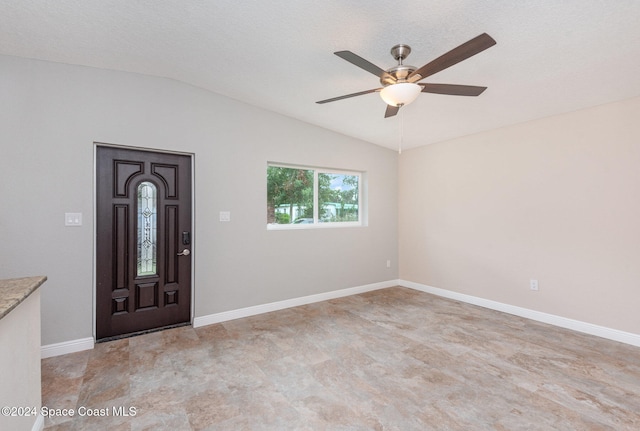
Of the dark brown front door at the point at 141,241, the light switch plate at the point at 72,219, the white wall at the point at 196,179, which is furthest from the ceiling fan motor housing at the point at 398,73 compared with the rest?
the light switch plate at the point at 72,219

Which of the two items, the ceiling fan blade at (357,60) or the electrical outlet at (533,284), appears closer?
the ceiling fan blade at (357,60)

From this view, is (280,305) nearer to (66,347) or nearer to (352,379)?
(352,379)

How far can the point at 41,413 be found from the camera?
184cm

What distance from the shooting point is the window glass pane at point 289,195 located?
13.5 feet

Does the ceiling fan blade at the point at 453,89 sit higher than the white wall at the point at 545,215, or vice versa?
the ceiling fan blade at the point at 453,89

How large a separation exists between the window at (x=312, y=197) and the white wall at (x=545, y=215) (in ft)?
3.83

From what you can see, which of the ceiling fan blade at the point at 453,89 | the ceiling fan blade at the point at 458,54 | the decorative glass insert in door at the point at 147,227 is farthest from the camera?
the decorative glass insert in door at the point at 147,227

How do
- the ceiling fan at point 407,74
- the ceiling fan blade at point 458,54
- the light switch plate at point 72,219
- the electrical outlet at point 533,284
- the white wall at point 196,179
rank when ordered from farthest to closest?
the electrical outlet at point 533,284
the light switch plate at point 72,219
the white wall at point 196,179
the ceiling fan at point 407,74
the ceiling fan blade at point 458,54

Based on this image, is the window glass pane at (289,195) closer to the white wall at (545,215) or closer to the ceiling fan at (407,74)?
the white wall at (545,215)

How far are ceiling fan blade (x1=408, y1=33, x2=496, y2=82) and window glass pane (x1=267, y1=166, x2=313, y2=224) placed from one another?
2.48 metres

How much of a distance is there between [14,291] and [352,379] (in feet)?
7.09

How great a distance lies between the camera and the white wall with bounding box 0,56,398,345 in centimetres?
266

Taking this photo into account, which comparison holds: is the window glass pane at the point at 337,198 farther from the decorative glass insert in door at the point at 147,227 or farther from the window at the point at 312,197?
the decorative glass insert in door at the point at 147,227

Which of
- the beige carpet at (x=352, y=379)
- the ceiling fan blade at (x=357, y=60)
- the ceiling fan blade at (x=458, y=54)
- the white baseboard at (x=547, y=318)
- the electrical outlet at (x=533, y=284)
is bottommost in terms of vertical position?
the beige carpet at (x=352, y=379)
